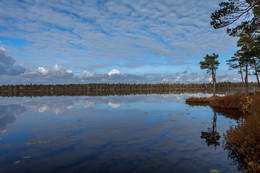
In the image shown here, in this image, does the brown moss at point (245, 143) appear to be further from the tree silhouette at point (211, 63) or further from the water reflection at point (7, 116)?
the tree silhouette at point (211, 63)

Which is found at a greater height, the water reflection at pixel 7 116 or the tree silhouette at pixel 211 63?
the tree silhouette at pixel 211 63

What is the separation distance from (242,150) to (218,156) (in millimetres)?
969

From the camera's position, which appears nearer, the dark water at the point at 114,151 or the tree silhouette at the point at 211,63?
the dark water at the point at 114,151

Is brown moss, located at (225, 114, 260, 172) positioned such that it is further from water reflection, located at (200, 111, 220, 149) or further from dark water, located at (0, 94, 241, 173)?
water reflection, located at (200, 111, 220, 149)

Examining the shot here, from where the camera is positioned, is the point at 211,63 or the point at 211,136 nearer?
the point at 211,136

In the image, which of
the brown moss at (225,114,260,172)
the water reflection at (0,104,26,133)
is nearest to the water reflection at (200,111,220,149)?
the brown moss at (225,114,260,172)

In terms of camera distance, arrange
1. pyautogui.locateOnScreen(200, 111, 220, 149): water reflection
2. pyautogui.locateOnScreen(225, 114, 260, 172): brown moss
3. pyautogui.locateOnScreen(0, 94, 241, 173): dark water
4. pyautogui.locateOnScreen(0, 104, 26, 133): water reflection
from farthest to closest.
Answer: pyautogui.locateOnScreen(0, 104, 26, 133): water reflection
pyautogui.locateOnScreen(200, 111, 220, 149): water reflection
pyautogui.locateOnScreen(225, 114, 260, 172): brown moss
pyautogui.locateOnScreen(0, 94, 241, 173): dark water

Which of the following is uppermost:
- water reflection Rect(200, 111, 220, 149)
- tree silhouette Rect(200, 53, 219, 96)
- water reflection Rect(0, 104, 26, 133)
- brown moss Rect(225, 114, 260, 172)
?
tree silhouette Rect(200, 53, 219, 96)

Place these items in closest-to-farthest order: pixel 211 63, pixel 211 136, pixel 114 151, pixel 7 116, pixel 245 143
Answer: pixel 245 143 → pixel 114 151 → pixel 211 136 → pixel 7 116 → pixel 211 63

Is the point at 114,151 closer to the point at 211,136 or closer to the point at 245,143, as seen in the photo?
the point at 245,143

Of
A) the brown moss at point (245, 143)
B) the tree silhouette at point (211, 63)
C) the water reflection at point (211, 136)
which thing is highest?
the tree silhouette at point (211, 63)

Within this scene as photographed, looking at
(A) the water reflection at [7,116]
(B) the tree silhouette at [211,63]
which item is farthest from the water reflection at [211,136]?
(B) the tree silhouette at [211,63]

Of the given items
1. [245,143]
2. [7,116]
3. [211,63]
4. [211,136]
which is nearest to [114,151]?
[245,143]

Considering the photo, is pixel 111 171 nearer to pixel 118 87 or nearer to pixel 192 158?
pixel 192 158
